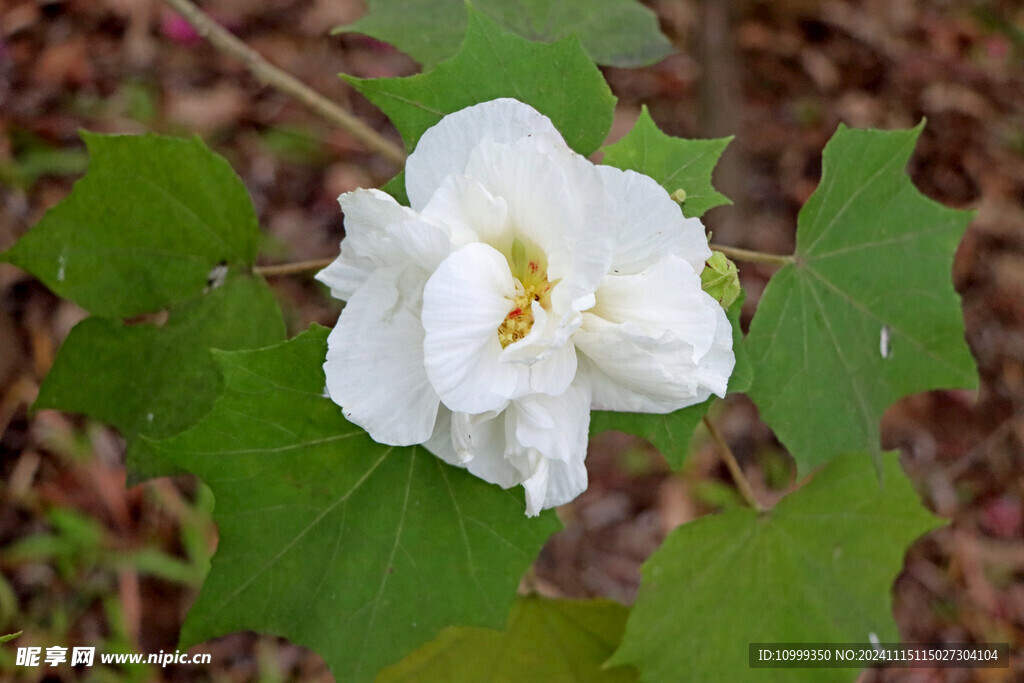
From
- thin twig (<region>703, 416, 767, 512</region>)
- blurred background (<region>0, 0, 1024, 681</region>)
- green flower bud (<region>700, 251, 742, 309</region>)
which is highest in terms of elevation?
green flower bud (<region>700, 251, 742, 309</region>)

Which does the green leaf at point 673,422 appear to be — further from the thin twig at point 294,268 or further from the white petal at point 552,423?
the thin twig at point 294,268

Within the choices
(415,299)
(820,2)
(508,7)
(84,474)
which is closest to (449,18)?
(508,7)

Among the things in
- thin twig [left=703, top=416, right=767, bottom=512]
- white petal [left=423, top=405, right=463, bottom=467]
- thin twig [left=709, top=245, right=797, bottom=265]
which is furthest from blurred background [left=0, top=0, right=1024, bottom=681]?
white petal [left=423, top=405, right=463, bottom=467]

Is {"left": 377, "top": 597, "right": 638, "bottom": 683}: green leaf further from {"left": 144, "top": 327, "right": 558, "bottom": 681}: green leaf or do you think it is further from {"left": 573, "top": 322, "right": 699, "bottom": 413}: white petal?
{"left": 573, "top": 322, "right": 699, "bottom": 413}: white petal

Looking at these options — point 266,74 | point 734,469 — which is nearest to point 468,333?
point 734,469

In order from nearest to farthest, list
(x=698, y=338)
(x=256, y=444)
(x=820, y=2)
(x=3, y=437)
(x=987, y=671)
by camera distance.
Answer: (x=698, y=338) < (x=256, y=444) < (x=3, y=437) < (x=987, y=671) < (x=820, y=2)

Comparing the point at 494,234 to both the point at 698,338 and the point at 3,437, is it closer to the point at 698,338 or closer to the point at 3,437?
the point at 698,338

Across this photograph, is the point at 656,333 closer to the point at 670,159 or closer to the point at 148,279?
the point at 670,159
